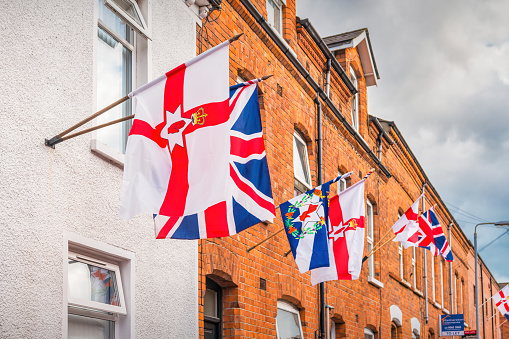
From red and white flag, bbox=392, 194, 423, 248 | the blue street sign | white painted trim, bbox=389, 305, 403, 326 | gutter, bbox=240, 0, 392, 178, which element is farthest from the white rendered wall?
the blue street sign

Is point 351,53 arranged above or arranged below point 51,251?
above

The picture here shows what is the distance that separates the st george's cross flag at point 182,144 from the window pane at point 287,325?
21.1 ft

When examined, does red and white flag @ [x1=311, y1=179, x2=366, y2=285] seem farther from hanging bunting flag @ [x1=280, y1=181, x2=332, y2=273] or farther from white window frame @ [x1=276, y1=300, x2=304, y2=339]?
white window frame @ [x1=276, y1=300, x2=304, y2=339]

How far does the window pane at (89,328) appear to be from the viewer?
7.25m

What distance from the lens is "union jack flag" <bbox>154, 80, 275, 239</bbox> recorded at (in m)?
6.81

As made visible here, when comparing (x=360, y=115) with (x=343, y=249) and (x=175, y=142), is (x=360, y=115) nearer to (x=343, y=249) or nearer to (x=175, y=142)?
(x=343, y=249)

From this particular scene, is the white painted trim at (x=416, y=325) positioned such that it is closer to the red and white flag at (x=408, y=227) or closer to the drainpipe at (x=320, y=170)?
the red and white flag at (x=408, y=227)

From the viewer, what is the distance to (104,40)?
8.41m

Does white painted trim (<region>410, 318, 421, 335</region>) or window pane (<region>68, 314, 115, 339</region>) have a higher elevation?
white painted trim (<region>410, 318, 421, 335</region>)

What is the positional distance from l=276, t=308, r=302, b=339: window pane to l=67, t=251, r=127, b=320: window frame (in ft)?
16.7

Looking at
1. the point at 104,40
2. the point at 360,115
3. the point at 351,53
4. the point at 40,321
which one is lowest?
the point at 40,321

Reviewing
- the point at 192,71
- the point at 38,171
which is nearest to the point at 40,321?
the point at 38,171

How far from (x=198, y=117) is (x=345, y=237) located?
5768 millimetres

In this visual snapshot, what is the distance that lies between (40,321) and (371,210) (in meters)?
14.5
